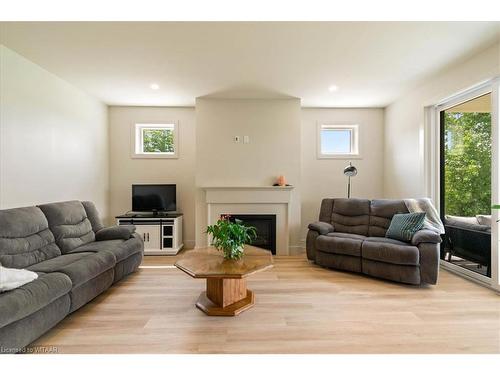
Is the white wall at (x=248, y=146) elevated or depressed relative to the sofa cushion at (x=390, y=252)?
elevated

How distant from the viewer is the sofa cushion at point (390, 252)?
9.74ft

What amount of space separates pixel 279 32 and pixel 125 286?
319 cm

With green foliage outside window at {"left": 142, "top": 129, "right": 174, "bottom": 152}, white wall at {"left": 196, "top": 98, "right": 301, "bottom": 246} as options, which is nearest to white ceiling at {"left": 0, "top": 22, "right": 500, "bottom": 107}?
white wall at {"left": 196, "top": 98, "right": 301, "bottom": 246}

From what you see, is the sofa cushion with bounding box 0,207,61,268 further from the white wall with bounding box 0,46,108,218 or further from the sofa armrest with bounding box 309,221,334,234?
the sofa armrest with bounding box 309,221,334,234

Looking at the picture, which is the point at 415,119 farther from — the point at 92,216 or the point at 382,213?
the point at 92,216

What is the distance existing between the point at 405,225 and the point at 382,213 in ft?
1.67

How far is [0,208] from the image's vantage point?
2.61 metres

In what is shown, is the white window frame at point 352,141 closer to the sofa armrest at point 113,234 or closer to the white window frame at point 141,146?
the white window frame at point 141,146

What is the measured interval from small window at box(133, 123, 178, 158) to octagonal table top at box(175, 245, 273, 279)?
2.73 meters

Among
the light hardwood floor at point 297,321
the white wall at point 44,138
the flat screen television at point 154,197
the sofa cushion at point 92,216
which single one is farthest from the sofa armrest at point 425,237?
the white wall at point 44,138

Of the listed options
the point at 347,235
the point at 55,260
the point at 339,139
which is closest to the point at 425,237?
the point at 347,235

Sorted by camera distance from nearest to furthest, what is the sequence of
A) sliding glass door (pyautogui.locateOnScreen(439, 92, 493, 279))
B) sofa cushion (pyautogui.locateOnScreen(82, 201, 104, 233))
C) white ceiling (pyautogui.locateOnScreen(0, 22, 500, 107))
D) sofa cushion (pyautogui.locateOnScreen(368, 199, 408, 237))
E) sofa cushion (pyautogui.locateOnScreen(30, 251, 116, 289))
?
sofa cushion (pyautogui.locateOnScreen(30, 251, 116, 289)) < white ceiling (pyautogui.locateOnScreen(0, 22, 500, 107)) < sliding glass door (pyautogui.locateOnScreen(439, 92, 493, 279)) < sofa cushion (pyautogui.locateOnScreen(82, 201, 104, 233)) < sofa cushion (pyautogui.locateOnScreen(368, 199, 408, 237))

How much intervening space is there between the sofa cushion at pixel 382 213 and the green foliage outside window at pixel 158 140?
367 cm

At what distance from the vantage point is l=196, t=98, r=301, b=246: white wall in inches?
175
